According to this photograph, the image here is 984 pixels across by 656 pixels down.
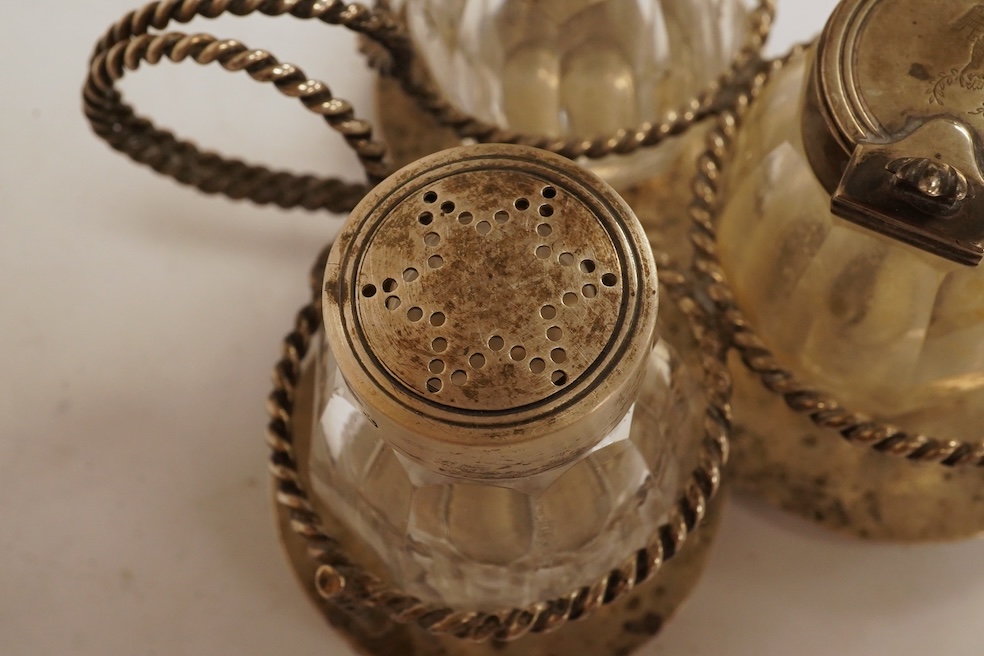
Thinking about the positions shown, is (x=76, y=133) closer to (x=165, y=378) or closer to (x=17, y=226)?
(x=17, y=226)

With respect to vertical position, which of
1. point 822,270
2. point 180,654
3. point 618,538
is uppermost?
point 822,270

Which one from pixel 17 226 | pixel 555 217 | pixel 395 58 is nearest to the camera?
pixel 555 217

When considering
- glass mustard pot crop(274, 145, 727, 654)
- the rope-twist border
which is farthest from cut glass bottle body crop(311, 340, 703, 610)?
the rope-twist border

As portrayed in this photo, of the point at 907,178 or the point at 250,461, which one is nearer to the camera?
the point at 907,178

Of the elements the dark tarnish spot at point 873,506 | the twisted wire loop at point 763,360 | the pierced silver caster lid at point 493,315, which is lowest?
the dark tarnish spot at point 873,506

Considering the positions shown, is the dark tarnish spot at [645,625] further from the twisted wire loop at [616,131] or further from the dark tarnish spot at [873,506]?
the twisted wire loop at [616,131]

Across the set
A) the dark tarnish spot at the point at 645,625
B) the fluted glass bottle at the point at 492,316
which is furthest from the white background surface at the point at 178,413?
the fluted glass bottle at the point at 492,316

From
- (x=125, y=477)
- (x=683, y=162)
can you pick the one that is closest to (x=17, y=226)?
(x=125, y=477)
